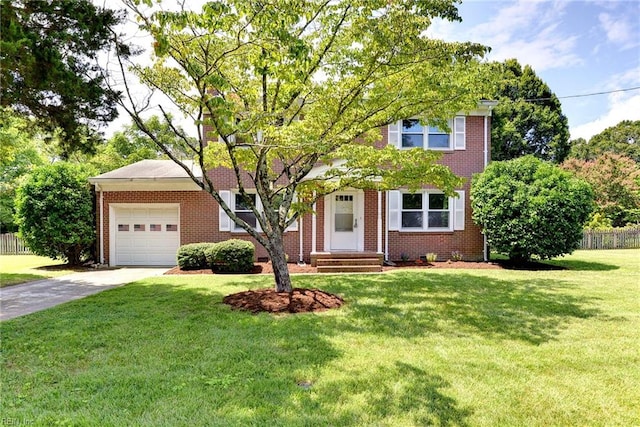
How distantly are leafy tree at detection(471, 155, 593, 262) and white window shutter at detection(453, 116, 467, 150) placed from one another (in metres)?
2.05

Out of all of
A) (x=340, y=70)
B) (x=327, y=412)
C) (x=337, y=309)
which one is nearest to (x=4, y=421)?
(x=327, y=412)

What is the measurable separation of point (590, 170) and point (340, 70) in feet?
78.3

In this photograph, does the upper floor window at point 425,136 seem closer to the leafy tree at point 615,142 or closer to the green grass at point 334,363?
the green grass at point 334,363

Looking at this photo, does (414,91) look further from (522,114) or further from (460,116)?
(522,114)

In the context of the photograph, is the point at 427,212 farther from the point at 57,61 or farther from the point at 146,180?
the point at 57,61

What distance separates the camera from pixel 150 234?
13656mm

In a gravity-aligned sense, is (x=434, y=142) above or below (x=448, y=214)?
above

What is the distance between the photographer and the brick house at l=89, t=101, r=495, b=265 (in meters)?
13.2

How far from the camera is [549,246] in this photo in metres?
11.3

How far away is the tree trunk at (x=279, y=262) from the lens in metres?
7.10

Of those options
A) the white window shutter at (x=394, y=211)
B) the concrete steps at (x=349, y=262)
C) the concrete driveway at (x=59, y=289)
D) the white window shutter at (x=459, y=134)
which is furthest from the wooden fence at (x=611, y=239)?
the concrete driveway at (x=59, y=289)

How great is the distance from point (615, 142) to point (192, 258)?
49.0m

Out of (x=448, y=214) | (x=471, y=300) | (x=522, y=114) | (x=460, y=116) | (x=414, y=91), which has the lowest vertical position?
(x=471, y=300)

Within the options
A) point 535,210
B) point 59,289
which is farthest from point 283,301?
point 535,210
